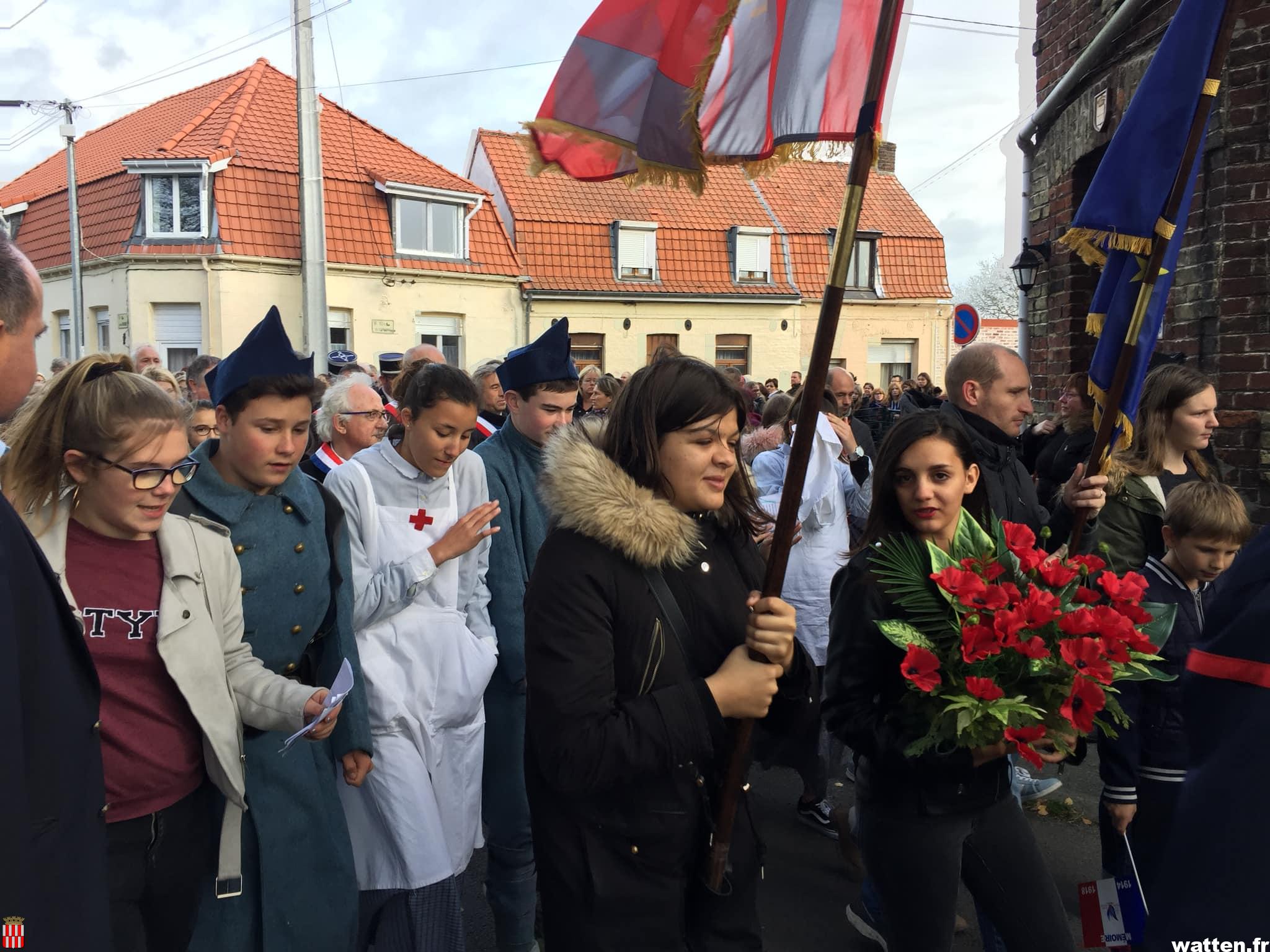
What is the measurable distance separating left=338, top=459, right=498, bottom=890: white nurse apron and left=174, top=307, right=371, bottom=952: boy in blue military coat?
12cm

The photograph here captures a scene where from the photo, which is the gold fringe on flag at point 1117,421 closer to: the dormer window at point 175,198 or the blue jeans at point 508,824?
the blue jeans at point 508,824

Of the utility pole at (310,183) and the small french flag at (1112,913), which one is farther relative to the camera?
the utility pole at (310,183)

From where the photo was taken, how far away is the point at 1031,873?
254cm

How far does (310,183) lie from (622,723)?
1384 centimetres

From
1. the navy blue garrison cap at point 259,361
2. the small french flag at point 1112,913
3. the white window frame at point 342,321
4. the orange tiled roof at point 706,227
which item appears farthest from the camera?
the orange tiled roof at point 706,227

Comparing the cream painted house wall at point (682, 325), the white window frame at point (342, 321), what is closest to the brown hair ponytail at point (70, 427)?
the white window frame at point (342, 321)

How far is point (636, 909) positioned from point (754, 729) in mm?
576

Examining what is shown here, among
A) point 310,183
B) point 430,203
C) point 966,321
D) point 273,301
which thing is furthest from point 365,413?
point 430,203

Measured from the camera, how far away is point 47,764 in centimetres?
157

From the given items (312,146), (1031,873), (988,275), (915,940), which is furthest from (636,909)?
(988,275)

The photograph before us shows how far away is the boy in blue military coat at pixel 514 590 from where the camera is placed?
343cm

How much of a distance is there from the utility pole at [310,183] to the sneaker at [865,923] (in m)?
12.6

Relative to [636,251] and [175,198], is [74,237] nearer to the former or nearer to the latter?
[175,198]

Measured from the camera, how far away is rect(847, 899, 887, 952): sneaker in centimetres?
353
